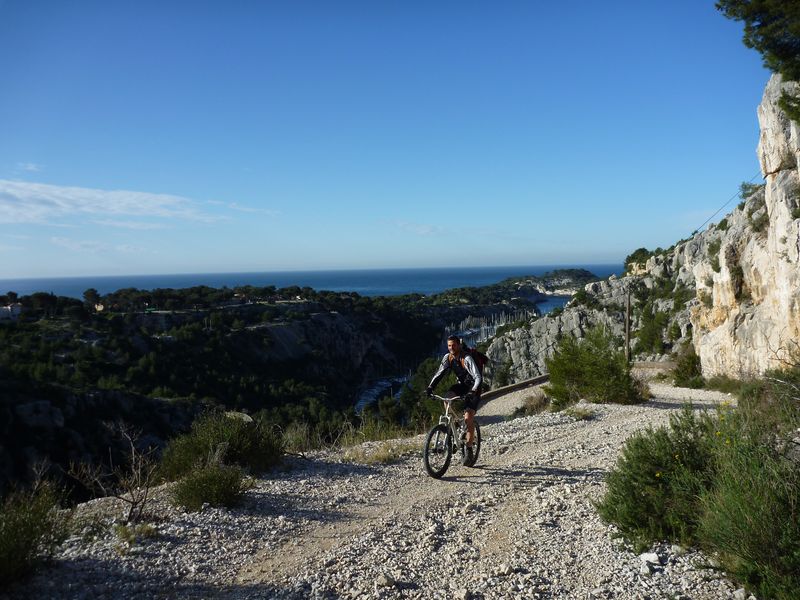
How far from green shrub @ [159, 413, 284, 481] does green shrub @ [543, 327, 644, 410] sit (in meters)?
8.91

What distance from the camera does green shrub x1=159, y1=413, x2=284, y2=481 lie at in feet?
21.9

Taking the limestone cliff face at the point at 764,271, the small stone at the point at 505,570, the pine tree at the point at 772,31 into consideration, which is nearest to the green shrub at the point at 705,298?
the limestone cliff face at the point at 764,271

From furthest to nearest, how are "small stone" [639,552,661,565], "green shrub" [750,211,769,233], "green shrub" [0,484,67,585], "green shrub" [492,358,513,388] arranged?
"green shrub" [492,358,513,388] → "green shrub" [750,211,769,233] → "small stone" [639,552,661,565] → "green shrub" [0,484,67,585]

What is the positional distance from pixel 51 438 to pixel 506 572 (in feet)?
86.5

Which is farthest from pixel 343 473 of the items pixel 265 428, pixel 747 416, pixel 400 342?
pixel 400 342

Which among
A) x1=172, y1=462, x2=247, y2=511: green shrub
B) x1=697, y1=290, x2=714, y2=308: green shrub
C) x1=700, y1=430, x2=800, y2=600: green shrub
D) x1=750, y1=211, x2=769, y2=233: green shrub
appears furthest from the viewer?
x1=697, y1=290, x2=714, y2=308: green shrub

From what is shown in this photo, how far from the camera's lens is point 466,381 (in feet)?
22.3

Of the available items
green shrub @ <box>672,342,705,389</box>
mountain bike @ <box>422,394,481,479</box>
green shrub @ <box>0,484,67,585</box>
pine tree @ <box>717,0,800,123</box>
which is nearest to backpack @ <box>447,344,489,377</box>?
mountain bike @ <box>422,394,481,479</box>

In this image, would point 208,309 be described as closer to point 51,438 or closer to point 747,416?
point 51,438

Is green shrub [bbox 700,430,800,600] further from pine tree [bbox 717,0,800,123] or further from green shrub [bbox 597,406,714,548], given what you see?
pine tree [bbox 717,0,800,123]

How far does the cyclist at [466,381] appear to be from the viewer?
21.5 ft

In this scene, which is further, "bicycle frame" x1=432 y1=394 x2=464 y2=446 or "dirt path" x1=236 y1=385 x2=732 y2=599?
"bicycle frame" x1=432 y1=394 x2=464 y2=446

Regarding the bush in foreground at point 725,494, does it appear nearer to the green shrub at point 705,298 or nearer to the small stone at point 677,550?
the small stone at point 677,550

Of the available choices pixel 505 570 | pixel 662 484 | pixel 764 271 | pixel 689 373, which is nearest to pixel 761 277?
pixel 764 271
